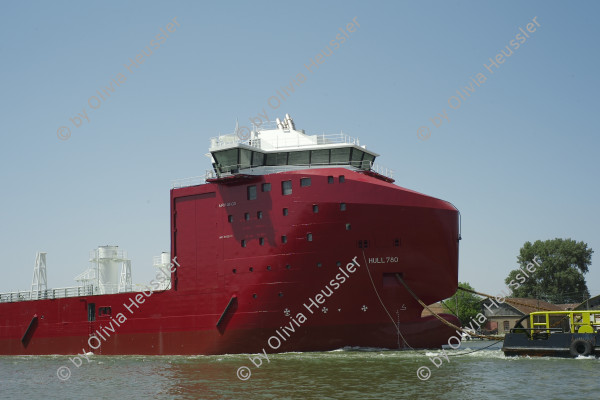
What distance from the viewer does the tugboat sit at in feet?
76.0

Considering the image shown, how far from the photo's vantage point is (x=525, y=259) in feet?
259

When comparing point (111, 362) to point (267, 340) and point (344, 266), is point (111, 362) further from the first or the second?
point (344, 266)

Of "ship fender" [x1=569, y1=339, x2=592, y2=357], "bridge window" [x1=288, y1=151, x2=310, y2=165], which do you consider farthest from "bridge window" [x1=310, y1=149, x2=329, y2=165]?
"ship fender" [x1=569, y1=339, x2=592, y2=357]

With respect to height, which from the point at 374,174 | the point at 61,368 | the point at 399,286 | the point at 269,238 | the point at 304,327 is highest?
the point at 374,174

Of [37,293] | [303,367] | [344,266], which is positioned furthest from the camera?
[37,293]

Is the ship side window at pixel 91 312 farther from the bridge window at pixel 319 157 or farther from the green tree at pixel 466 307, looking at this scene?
the green tree at pixel 466 307

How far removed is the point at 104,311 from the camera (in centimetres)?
3058

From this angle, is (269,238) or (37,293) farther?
(37,293)

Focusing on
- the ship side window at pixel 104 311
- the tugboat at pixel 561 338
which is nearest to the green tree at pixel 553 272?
the tugboat at pixel 561 338

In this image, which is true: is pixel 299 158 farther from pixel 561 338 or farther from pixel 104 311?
pixel 561 338

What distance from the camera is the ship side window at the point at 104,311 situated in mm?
30344

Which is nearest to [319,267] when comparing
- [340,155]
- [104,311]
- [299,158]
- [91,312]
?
[299,158]

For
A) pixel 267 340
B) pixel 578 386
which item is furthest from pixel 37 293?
pixel 578 386

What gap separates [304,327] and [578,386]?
36.7 feet
